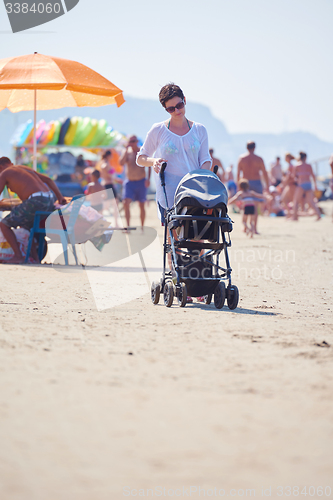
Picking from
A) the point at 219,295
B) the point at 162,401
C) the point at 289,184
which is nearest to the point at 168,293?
the point at 219,295

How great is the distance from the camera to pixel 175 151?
4801mm

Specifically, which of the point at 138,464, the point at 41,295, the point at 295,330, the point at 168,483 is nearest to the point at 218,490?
the point at 168,483

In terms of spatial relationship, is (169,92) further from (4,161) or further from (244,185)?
(244,185)

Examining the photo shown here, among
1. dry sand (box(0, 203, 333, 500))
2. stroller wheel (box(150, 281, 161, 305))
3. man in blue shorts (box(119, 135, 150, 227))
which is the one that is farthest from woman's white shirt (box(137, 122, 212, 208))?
man in blue shorts (box(119, 135, 150, 227))

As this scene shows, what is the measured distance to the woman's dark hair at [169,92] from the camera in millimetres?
4723

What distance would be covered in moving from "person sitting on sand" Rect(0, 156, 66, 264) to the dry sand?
2.87 m

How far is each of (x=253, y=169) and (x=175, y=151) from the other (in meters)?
7.48

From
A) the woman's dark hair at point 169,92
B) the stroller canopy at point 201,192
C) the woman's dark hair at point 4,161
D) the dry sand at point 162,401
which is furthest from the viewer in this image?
the woman's dark hair at point 4,161

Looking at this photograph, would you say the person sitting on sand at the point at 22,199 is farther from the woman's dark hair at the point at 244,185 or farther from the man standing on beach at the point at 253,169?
the man standing on beach at the point at 253,169

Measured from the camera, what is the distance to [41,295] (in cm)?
500

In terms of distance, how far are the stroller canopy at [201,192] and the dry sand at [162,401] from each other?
31.6 inches

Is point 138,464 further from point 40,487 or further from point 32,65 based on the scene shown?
point 32,65

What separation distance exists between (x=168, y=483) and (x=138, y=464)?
5.4 inches

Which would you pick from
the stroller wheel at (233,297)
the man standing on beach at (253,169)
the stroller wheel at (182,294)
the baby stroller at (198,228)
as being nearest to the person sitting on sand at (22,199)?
the baby stroller at (198,228)
